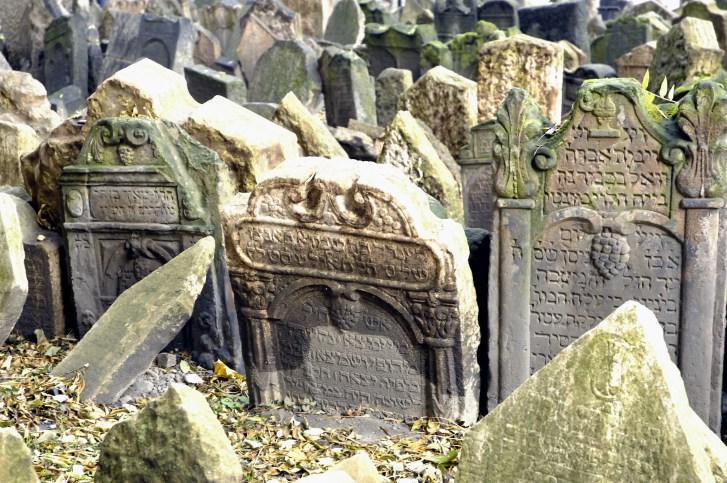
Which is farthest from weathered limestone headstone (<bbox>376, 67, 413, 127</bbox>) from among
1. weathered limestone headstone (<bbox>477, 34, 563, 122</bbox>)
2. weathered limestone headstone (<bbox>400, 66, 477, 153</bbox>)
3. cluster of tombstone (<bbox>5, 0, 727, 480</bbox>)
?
cluster of tombstone (<bbox>5, 0, 727, 480</bbox>)

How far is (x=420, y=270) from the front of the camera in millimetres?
4398

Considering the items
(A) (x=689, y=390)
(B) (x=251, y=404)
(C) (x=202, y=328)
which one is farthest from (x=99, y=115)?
(A) (x=689, y=390)

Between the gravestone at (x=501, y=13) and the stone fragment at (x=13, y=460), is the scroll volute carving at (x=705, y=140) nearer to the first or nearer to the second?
the stone fragment at (x=13, y=460)

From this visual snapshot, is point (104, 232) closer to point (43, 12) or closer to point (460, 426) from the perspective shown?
point (460, 426)

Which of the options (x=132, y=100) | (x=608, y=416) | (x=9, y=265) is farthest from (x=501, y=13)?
(x=608, y=416)

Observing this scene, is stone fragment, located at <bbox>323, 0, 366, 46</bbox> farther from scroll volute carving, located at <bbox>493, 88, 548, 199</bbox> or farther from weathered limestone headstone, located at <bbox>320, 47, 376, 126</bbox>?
scroll volute carving, located at <bbox>493, 88, 548, 199</bbox>

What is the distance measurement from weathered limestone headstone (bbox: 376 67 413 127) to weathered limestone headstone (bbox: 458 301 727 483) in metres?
9.80

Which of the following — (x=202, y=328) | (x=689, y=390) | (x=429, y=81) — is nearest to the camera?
(x=689, y=390)

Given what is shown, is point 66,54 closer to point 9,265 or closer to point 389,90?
point 389,90

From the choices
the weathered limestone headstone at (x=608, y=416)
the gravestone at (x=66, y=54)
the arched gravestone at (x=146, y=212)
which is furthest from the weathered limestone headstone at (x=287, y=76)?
the weathered limestone headstone at (x=608, y=416)

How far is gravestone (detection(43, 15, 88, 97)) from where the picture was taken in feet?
49.7

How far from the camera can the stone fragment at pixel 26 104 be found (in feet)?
32.3

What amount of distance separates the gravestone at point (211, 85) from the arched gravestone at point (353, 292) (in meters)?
7.55

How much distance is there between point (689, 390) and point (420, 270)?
5.81 ft
